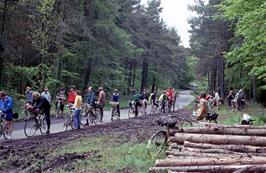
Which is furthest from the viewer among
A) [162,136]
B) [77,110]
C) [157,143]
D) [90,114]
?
[90,114]

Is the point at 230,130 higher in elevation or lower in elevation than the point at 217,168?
higher

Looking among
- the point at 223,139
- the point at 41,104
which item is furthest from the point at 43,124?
the point at 223,139

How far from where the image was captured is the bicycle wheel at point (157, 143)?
38.7 ft

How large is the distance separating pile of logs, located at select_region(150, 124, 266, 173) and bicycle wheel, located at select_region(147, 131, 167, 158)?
583 millimetres

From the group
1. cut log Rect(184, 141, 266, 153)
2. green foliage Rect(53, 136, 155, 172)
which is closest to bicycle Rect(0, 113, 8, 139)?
green foliage Rect(53, 136, 155, 172)

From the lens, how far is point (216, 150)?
32.0ft

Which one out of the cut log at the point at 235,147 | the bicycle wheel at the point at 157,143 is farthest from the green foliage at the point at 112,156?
the cut log at the point at 235,147

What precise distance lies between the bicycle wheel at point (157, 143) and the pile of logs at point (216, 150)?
23.0 inches

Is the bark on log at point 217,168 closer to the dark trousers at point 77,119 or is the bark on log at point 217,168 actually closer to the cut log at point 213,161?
the cut log at point 213,161

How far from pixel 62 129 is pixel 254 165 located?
14.7 metres

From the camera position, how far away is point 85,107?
24109 mm

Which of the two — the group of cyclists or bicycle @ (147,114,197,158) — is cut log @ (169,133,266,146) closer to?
bicycle @ (147,114,197,158)

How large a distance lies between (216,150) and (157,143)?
291 centimetres

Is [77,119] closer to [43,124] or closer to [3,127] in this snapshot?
[43,124]
